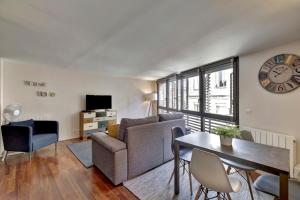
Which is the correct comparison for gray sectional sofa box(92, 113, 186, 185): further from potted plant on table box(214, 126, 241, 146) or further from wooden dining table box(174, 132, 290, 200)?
potted plant on table box(214, 126, 241, 146)

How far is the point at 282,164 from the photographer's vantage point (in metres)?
1.28

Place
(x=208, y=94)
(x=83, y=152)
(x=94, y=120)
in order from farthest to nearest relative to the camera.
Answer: (x=94, y=120), (x=208, y=94), (x=83, y=152)

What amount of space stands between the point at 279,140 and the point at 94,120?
459cm

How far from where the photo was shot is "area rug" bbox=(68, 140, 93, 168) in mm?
2967

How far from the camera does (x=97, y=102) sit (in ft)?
16.2

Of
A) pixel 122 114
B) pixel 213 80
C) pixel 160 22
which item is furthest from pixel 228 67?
pixel 122 114

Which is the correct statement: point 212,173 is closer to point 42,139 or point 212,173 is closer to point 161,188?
point 161,188

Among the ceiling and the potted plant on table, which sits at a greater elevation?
the ceiling

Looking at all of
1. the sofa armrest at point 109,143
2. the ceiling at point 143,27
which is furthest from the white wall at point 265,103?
the sofa armrest at point 109,143

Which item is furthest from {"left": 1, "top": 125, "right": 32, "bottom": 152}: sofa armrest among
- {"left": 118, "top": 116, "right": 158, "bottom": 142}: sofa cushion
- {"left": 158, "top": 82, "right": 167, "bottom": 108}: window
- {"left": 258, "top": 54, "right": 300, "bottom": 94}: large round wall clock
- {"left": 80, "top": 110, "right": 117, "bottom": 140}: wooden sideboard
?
{"left": 258, "top": 54, "right": 300, "bottom": 94}: large round wall clock

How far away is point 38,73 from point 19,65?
0.42 meters

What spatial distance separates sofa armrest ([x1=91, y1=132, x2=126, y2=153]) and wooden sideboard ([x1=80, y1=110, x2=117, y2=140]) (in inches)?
83.1

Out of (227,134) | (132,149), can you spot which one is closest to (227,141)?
(227,134)

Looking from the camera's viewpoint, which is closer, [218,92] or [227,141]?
[227,141]
